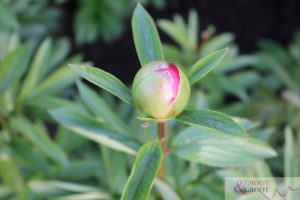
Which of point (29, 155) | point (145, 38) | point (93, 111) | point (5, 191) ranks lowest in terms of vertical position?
point (5, 191)

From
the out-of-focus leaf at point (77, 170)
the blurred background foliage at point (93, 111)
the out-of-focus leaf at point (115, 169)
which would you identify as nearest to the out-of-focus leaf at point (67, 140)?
the blurred background foliage at point (93, 111)

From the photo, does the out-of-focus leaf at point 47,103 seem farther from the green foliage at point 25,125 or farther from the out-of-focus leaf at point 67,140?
the out-of-focus leaf at point 67,140

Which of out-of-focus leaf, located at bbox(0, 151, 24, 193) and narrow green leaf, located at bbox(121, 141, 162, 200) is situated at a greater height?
narrow green leaf, located at bbox(121, 141, 162, 200)

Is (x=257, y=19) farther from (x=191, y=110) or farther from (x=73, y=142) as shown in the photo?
(x=191, y=110)

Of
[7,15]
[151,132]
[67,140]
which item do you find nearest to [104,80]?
[151,132]

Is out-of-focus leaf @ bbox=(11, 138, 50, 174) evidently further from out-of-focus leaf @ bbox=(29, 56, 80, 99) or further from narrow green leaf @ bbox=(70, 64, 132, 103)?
narrow green leaf @ bbox=(70, 64, 132, 103)

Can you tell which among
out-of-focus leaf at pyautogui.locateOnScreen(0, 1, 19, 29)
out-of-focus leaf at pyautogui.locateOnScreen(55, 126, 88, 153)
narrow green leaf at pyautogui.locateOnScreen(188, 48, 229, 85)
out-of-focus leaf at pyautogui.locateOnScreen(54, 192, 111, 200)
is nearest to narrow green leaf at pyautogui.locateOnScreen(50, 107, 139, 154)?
out-of-focus leaf at pyautogui.locateOnScreen(54, 192, 111, 200)

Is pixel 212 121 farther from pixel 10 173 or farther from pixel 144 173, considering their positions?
pixel 10 173
